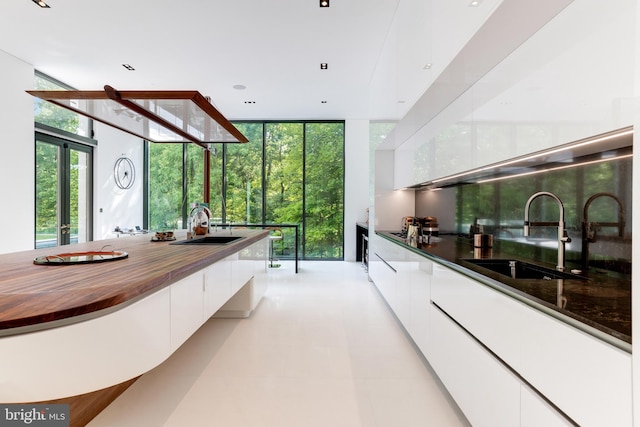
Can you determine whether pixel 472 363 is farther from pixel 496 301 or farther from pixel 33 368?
pixel 33 368

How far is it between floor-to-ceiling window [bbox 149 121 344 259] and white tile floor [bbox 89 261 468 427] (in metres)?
3.64

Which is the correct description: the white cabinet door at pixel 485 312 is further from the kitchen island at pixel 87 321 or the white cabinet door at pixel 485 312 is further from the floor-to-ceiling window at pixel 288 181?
the floor-to-ceiling window at pixel 288 181

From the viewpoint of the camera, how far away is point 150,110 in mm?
2197

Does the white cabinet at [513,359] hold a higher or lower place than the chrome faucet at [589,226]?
lower

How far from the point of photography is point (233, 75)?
4.70 meters

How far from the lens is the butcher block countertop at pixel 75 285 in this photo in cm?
94

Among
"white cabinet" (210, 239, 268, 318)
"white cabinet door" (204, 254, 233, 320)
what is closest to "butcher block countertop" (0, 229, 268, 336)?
"white cabinet door" (204, 254, 233, 320)

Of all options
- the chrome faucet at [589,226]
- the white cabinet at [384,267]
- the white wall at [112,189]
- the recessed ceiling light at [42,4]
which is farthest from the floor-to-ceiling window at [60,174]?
the chrome faucet at [589,226]

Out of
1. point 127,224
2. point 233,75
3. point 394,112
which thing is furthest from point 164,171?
point 394,112

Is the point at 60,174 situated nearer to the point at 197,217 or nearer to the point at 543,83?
the point at 197,217

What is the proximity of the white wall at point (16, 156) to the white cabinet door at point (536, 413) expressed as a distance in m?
5.44

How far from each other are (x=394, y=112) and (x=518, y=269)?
2.07 metres

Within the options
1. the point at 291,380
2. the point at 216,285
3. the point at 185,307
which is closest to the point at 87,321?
the point at 185,307

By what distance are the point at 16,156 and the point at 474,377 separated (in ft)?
18.3
